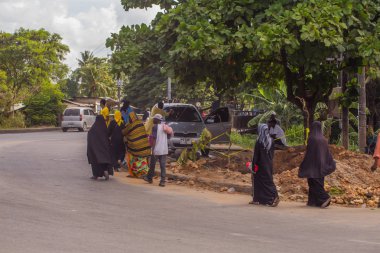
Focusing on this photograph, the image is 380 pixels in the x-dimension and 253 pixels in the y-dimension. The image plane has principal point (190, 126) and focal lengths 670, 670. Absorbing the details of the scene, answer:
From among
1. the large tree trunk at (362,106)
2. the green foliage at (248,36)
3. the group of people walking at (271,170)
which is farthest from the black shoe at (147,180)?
the large tree trunk at (362,106)

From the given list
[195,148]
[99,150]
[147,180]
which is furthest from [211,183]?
[99,150]

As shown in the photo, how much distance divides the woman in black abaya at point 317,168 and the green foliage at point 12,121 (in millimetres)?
41269

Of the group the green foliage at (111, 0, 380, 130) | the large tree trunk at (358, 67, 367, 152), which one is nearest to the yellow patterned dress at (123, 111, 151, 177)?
the green foliage at (111, 0, 380, 130)

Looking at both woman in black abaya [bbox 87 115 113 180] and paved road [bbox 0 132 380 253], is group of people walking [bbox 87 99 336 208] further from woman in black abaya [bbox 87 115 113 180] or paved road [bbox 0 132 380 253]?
paved road [bbox 0 132 380 253]

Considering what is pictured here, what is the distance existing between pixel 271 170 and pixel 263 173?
0.17 meters

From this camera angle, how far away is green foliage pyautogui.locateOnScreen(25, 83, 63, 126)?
5419 cm

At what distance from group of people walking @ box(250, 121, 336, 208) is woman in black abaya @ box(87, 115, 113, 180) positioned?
3.92 m

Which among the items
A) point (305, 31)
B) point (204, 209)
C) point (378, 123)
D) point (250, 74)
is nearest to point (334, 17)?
point (305, 31)

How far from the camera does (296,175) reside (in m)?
13.9

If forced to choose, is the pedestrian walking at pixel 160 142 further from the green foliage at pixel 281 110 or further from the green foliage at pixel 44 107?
the green foliage at pixel 44 107

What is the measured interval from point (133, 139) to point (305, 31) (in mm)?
4572

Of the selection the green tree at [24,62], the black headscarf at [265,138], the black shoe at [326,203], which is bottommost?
the black shoe at [326,203]

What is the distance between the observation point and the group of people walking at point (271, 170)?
1142 cm

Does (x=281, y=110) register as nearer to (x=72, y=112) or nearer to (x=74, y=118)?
(x=74, y=118)
